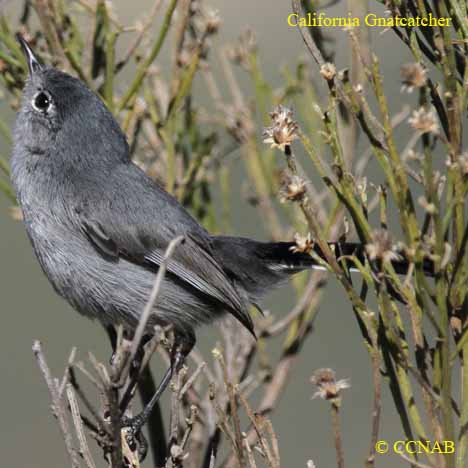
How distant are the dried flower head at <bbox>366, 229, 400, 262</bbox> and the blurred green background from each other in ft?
11.3

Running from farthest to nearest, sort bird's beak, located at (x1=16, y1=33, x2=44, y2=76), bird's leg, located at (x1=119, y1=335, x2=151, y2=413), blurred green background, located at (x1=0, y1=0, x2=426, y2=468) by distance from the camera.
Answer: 1. blurred green background, located at (x1=0, y1=0, x2=426, y2=468)
2. bird's beak, located at (x1=16, y1=33, x2=44, y2=76)
3. bird's leg, located at (x1=119, y1=335, x2=151, y2=413)

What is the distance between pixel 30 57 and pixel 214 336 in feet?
8.10

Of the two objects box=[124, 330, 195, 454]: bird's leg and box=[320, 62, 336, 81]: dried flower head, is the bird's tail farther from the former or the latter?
box=[320, 62, 336, 81]: dried flower head

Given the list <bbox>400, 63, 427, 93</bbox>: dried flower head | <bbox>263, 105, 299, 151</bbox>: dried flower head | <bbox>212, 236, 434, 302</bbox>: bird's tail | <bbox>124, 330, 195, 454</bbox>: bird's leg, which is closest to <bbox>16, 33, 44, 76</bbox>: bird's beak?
<bbox>212, 236, 434, 302</bbox>: bird's tail

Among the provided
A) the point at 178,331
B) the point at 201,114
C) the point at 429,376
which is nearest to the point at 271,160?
the point at 201,114

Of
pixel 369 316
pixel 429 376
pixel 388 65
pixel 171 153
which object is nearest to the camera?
pixel 369 316

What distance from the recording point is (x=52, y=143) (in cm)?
338

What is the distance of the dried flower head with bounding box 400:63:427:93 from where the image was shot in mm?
1698

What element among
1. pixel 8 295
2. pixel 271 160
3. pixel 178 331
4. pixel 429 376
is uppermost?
pixel 8 295

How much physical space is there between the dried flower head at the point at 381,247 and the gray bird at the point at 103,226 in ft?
4.39

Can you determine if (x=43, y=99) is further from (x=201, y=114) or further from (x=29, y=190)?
(x=201, y=114)

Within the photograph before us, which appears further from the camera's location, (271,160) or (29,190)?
(271,160)

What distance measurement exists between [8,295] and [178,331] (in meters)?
5.82

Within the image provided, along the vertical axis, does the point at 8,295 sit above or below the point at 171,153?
above
